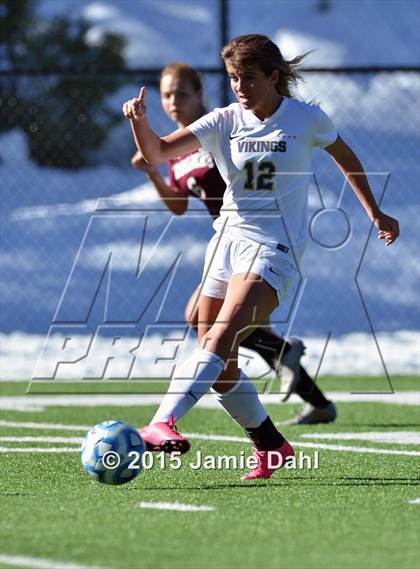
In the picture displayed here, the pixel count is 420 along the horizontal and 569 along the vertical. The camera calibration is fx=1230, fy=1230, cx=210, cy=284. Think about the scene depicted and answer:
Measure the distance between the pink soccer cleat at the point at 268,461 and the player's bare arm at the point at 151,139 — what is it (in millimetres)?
1282

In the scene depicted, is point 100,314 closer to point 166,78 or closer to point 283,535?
point 166,78

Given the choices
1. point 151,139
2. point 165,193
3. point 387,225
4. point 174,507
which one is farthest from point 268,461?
point 165,193

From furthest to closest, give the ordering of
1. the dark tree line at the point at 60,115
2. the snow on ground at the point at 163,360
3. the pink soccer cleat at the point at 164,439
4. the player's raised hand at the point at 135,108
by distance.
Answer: the dark tree line at the point at 60,115 < the snow on ground at the point at 163,360 < the player's raised hand at the point at 135,108 < the pink soccer cleat at the point at 164,439

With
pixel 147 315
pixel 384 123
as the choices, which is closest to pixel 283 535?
pixel 147 315

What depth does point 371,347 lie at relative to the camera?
11.7m

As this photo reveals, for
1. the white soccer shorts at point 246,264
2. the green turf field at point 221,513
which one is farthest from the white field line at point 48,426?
the white soccer shorts at point 246,264

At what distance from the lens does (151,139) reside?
4.73 metres

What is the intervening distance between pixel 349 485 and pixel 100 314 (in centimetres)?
838

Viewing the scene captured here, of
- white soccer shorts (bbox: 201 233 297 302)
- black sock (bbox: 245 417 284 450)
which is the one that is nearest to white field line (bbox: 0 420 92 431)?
black sock (bbox: 245 417 284 450)

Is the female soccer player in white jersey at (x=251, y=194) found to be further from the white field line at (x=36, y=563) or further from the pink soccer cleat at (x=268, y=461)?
the white field line at (x=36, y=563)

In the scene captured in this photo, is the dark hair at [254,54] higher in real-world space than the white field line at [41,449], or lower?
higher

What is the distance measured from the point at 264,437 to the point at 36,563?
1.97 meters

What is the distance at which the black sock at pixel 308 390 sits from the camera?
23.9ft

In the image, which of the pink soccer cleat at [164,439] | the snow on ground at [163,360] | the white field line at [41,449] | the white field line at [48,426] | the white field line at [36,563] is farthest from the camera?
the snow on ground at [163,360]
